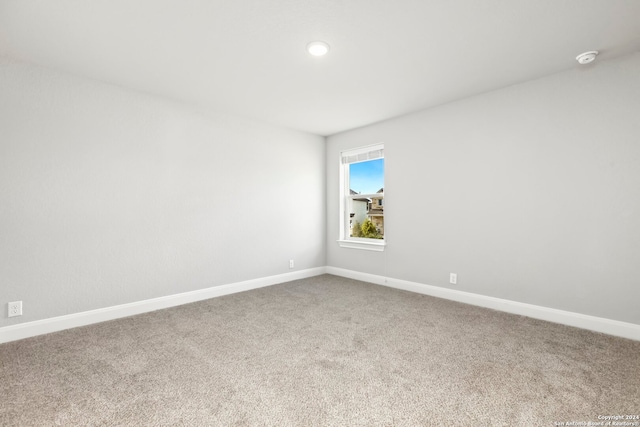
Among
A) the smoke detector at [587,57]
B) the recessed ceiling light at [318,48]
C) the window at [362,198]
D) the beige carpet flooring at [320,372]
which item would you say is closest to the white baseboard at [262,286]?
the beige carpet flooring at [320,372]

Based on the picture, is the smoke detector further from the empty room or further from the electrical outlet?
the electrical outlet

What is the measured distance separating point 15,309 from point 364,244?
3.90 metres

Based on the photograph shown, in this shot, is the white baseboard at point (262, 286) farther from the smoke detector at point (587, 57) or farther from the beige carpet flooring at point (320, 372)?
the smoke detector at point (587, 57)

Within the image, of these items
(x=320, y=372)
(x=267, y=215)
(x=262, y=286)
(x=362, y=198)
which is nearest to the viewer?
(x=320, y=372)

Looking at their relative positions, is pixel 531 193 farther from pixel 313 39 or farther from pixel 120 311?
pixel 120 311

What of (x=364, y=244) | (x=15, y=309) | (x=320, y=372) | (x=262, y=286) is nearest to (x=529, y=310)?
(x=364, y=244)

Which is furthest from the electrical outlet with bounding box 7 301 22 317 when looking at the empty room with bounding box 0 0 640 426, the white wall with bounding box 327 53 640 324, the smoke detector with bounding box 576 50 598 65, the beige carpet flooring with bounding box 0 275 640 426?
the smoke detector with bounding box 576 50 598 65

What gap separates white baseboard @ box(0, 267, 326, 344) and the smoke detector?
4126 mm

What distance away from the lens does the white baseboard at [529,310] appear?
251 cm

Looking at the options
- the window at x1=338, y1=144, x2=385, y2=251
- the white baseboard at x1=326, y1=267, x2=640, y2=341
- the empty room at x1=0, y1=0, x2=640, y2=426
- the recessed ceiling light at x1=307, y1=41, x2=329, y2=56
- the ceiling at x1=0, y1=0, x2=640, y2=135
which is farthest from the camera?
the window at x1=338, y1=144, x2=385, y2=251

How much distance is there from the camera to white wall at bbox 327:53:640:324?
2539 millimetres

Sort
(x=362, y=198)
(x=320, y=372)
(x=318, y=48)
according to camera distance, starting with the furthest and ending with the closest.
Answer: (x=362, y=198) < (x=318, y=48) < (x=320, y=372)

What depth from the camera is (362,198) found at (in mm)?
4809

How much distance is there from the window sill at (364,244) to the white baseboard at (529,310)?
424 mm
